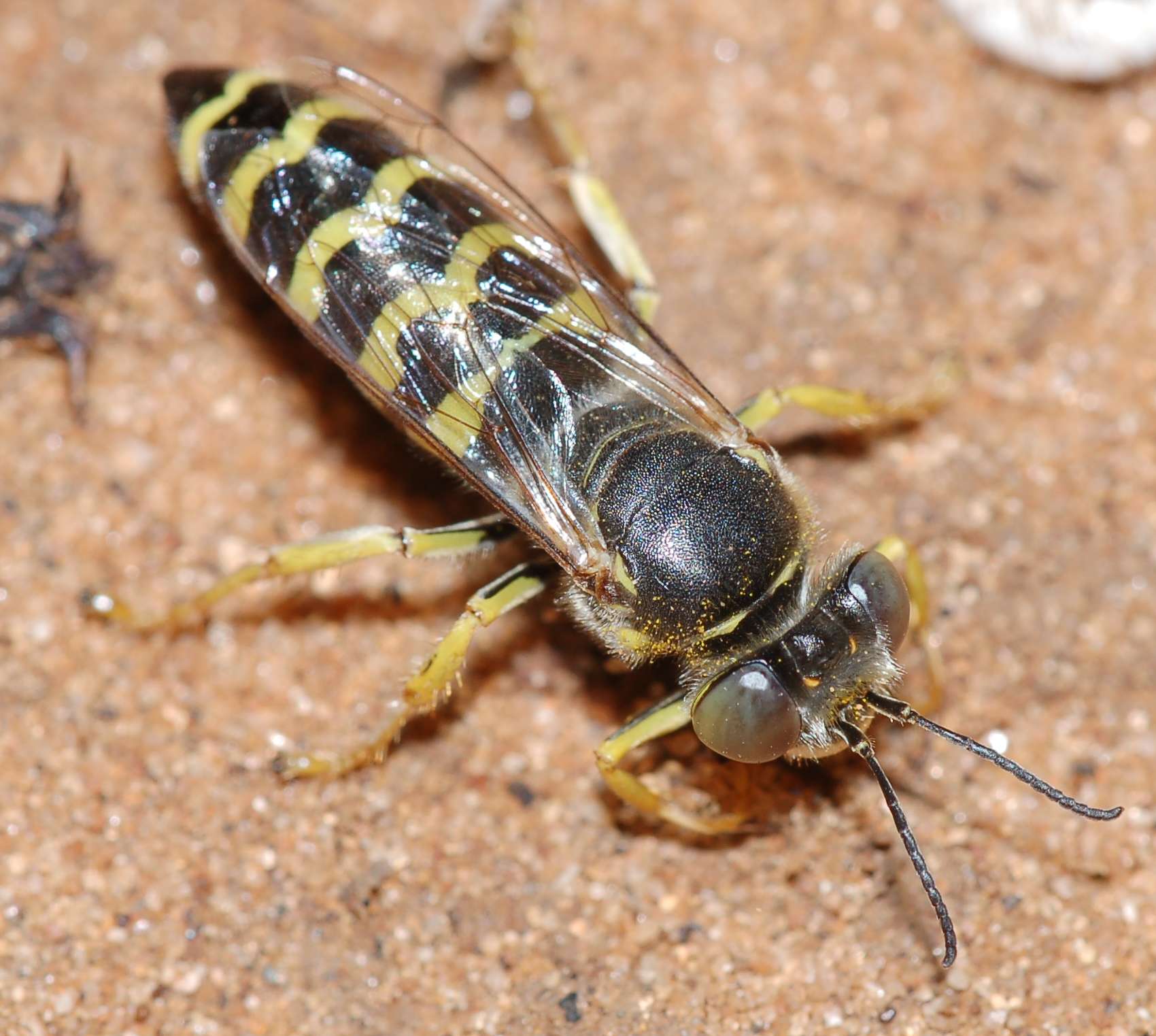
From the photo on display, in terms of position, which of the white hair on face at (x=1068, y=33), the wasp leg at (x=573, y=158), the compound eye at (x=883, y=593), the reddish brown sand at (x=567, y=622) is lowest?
the reddish brown sand at (x=567, y=622)

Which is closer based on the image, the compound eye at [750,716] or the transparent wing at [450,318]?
the compound eye at [750,716]

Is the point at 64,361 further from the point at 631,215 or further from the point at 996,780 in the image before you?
the point at 996,780

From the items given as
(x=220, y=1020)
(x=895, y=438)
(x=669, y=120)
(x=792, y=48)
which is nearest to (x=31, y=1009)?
(x=220, y=1020)

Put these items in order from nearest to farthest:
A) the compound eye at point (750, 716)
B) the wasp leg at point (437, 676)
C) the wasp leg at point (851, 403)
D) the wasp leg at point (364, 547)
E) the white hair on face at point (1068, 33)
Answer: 1. the compound eye at point (750, 716)
2. the wasp leg at point (437, 676)
3. the wasp leg at point (364, 547)
4. the wasp leg at point (851, 403)
5. the white hair on face at point (1068, 33)

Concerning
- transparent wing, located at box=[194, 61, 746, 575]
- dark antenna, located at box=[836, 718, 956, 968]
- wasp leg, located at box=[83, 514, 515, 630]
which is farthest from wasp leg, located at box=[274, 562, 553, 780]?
dark antenna, located at box=[836, 718, 956, 968]

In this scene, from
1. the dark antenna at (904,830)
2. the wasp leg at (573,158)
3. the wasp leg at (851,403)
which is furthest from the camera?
the wasp leg at (573,158)

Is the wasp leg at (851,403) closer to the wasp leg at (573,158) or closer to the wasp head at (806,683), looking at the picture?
the wasp leg at (573,158)

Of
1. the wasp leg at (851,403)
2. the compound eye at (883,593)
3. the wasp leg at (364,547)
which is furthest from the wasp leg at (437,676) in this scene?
the compound eye at (883,593)

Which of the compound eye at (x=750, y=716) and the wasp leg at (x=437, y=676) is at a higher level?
the compound eye at (x=750, y=716)
